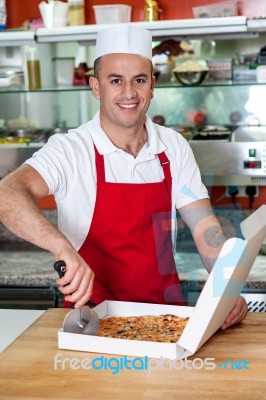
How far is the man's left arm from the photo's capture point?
2482mm

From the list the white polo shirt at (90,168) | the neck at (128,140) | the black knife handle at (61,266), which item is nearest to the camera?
the black knife handle at (61,266)

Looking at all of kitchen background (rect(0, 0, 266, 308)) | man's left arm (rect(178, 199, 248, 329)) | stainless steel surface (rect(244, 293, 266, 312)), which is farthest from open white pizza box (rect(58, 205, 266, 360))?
kitchen background (rect(0, 0, 266, 308))

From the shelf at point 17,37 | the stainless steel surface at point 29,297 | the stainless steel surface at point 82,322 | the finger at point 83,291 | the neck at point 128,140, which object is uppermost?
the shelf at point 17,37

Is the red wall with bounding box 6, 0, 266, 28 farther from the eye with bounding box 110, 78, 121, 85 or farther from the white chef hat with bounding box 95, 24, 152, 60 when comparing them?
the eye with bounding box 110, 78, 121, 85

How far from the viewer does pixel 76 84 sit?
150 inches

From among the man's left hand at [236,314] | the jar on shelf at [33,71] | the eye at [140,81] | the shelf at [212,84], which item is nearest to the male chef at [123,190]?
the eye at [140,81]

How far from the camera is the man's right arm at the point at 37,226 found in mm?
1866

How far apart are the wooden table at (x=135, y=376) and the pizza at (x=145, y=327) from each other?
96mm

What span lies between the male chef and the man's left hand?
Answer: 1.14 feet

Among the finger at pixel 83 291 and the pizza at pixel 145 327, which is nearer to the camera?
the finger at pixel 83 291

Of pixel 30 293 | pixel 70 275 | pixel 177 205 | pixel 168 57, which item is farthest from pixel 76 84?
pixel 70 275

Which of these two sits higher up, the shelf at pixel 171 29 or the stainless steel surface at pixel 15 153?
the shelf at pixel 171 29

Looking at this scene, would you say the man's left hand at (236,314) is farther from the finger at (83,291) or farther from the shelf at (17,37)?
the shelf at (17,37)

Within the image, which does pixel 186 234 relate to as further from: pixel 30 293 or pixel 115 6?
pixel 115 6
